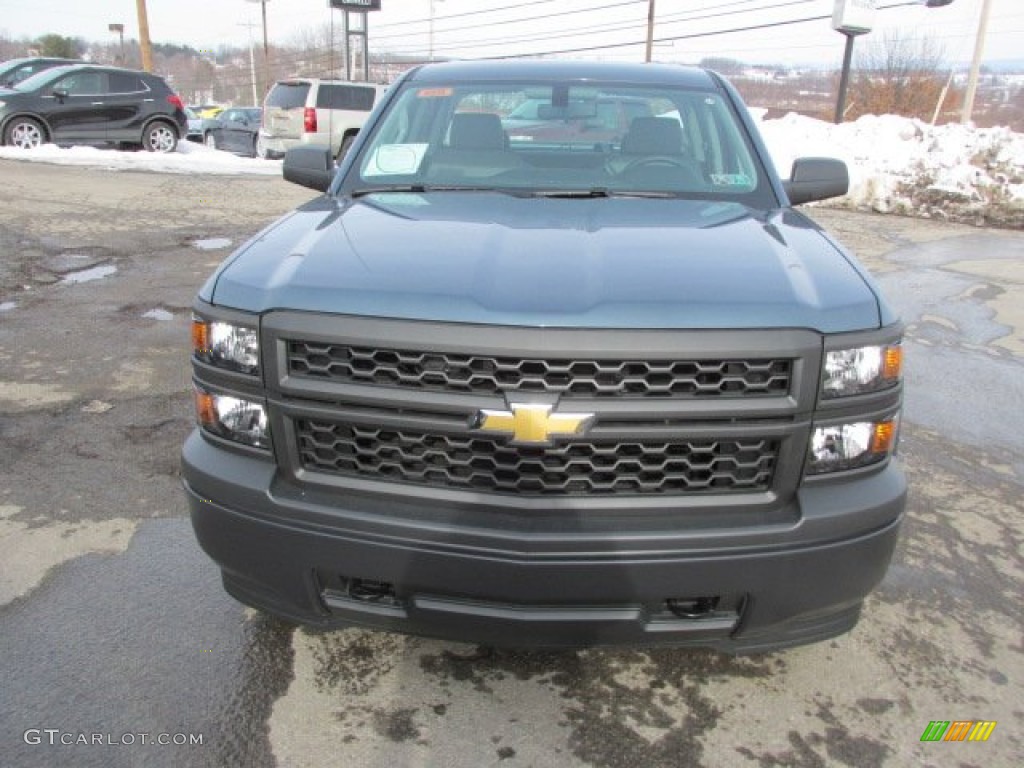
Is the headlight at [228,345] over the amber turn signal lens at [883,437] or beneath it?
over

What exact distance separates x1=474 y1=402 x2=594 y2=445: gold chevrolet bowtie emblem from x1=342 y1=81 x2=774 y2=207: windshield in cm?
142

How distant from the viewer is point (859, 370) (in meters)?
2.06

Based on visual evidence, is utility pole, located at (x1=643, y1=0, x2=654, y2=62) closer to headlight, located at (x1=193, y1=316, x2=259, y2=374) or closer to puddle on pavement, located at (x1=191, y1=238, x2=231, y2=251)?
puddle on pavement, located at (x1=191, y1=238, x2=231, y2=251)

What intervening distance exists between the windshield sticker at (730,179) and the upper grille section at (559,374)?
1457mm

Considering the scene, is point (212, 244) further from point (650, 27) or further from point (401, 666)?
point (650, 27)

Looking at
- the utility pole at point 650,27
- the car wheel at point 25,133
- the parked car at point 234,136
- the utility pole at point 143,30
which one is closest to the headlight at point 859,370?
the car wheel at point 25,133

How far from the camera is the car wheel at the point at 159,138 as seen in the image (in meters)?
17.2

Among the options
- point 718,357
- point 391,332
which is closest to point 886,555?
point 718,357

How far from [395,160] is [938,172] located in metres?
12.9

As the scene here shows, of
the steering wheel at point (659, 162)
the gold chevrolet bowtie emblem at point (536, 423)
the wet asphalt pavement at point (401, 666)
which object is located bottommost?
the wet asphalt pavement at point (401, 666)

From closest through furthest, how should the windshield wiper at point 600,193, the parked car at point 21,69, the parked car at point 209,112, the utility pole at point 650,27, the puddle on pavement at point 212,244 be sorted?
1. the windshield wiper at point 600,193
2. the puddle on pavement at point 212,244
3. the parked car at point 21,69
4. the utility pole at point 650,27
5. the parked car at point 209,112

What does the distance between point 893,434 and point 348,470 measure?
1447 millimetres

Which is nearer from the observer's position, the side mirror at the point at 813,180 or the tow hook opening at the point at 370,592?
the tow hook opening at the point at 370,592

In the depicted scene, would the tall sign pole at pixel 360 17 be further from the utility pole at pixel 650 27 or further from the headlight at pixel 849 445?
the headlight at pixel 849 445
